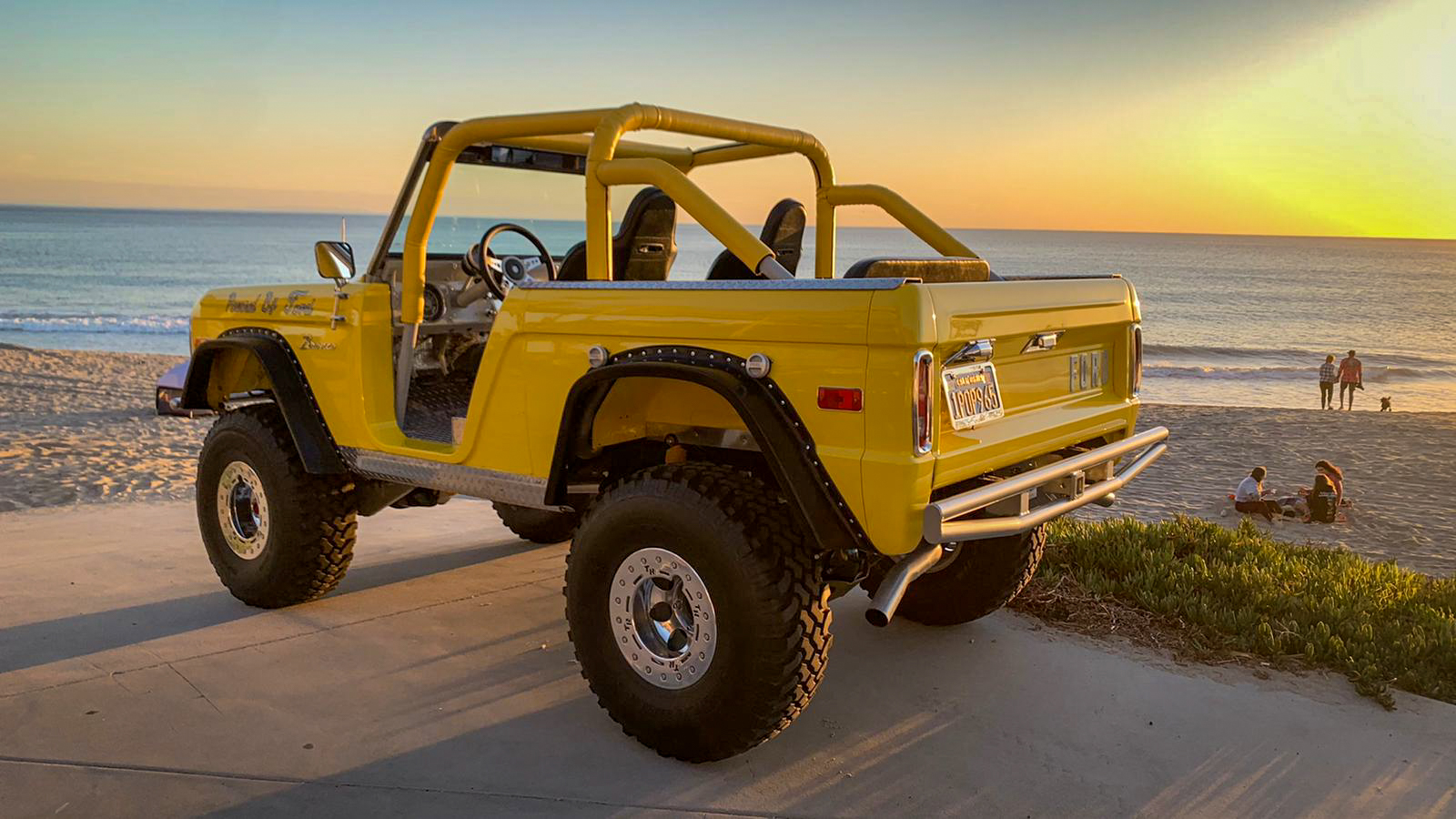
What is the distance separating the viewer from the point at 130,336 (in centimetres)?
3275

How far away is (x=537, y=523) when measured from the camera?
6703 mm

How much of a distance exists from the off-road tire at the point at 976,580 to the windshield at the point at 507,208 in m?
2.25

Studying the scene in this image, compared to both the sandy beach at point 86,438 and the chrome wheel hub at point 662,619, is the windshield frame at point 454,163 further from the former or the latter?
the sandy beach at point 86,438

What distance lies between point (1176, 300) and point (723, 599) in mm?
56232

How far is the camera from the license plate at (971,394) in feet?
11.0

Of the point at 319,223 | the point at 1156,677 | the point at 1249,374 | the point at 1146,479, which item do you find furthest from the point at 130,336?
the point at 319,223

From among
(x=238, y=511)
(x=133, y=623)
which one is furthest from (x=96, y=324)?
(x=133, y=623)


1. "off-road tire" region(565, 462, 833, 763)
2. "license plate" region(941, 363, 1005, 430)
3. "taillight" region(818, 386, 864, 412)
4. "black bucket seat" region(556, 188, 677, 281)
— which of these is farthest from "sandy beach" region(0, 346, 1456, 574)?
"license plate" region(941, 363, 1005, 430)

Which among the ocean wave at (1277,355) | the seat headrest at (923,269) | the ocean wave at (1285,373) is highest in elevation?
the seat headrest at (923,269)

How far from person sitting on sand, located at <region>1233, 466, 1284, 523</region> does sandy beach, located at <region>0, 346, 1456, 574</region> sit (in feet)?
0.53

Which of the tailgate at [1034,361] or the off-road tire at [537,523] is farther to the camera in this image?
the off-road tire at [537,523]

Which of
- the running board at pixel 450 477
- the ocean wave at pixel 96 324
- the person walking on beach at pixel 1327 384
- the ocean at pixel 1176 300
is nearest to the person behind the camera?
the running board at pixel 450 477

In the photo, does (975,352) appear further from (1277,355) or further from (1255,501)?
(1277,355)

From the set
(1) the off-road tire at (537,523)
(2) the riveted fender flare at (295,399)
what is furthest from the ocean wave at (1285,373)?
(2) the riveted fender flare at (295,399)
